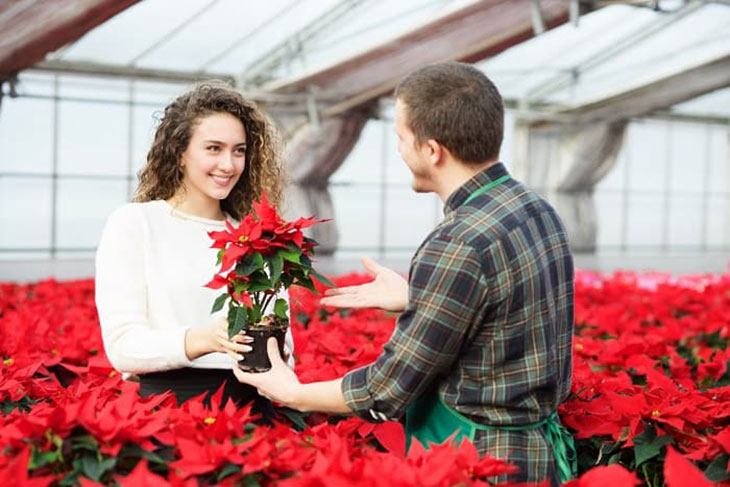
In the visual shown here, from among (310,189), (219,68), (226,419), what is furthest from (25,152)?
(226,419)

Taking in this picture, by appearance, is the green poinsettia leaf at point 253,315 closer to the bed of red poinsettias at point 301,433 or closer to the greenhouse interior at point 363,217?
the greenhouse interior at point 363,217

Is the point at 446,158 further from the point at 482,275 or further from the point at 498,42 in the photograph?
the point at 498,42

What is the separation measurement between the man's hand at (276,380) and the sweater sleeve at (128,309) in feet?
0.96

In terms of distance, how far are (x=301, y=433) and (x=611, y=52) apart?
13.7 m

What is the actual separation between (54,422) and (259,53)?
36.3 feet

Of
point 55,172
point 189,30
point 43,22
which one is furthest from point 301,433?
point 55,172

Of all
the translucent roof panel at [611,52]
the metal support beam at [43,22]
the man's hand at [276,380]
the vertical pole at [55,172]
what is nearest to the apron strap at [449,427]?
the man's hand at [276,380]

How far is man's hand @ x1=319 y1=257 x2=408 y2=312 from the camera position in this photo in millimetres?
2191

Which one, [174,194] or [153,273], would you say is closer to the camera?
[153,273]

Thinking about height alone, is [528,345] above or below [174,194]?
below

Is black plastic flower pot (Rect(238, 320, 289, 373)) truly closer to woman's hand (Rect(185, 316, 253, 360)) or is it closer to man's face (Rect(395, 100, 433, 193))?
woman's hand (Rect(185, 316, 253, 360))

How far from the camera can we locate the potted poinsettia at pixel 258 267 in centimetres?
208

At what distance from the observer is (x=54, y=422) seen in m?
1.81

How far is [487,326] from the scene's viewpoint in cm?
184
